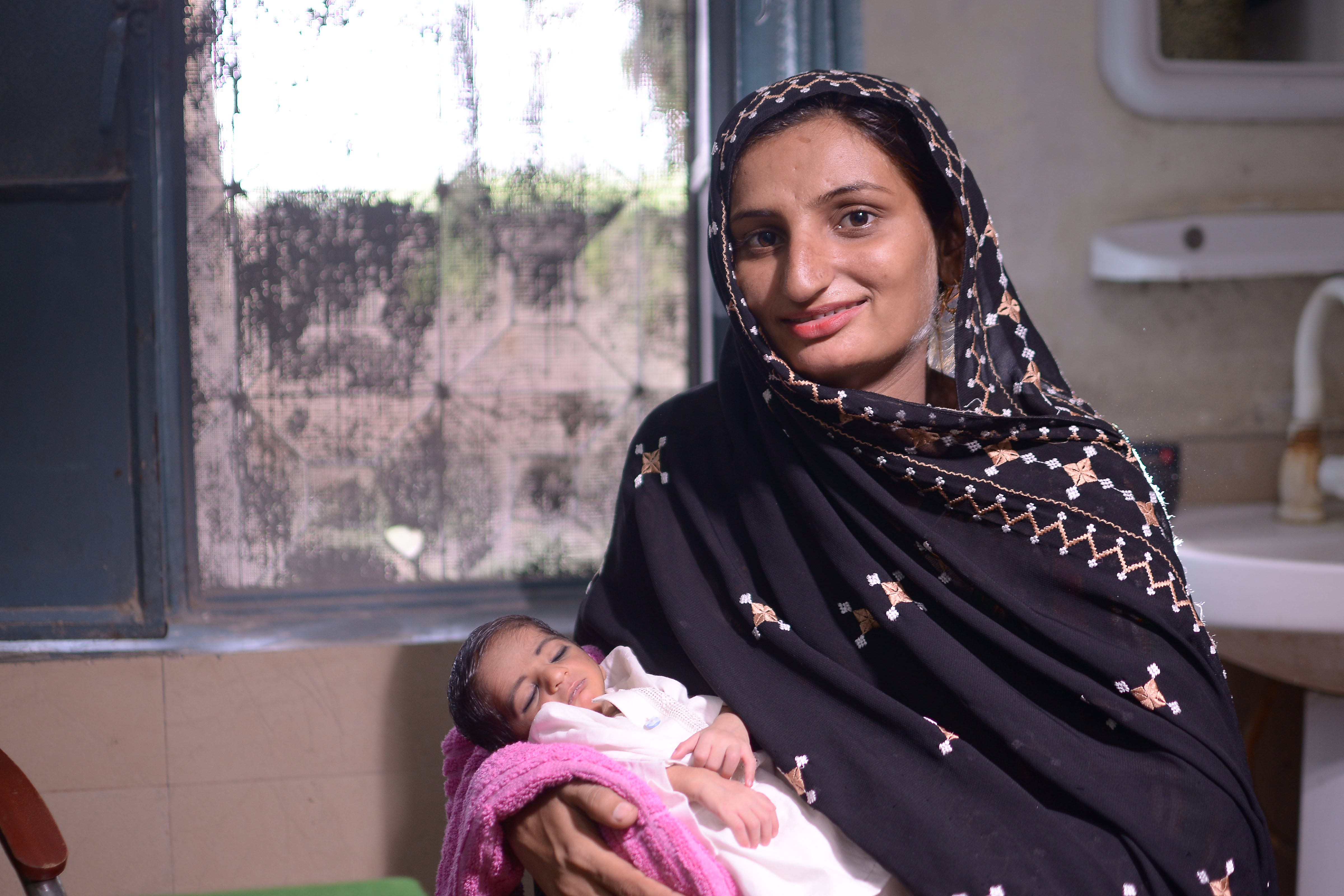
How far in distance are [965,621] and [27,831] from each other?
3.45 feet

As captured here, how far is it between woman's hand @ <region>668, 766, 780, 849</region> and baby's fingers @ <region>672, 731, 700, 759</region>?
24mm

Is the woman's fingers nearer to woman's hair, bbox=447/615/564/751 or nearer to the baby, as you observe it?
the baby

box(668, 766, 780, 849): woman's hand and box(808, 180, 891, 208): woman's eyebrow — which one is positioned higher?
box(808, 180, 891, 208): woman's eyebrow

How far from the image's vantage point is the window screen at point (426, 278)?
1.60 metres

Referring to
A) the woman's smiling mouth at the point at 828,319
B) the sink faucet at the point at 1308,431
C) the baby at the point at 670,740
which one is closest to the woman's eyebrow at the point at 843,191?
the woman's smiling mouth at the point at 828,319

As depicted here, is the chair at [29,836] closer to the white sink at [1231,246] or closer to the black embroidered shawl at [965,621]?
the black embroidered shawl at [965,621]

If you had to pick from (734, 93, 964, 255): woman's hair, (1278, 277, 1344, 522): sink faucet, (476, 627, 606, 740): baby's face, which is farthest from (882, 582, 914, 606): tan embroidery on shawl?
(1278, 277, 1344, 522): sink faucet

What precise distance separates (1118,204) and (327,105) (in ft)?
4.91

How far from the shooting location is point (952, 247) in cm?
104

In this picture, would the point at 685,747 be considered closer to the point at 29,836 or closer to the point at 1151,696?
the point at 1151,696

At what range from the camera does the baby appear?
2.68 ft

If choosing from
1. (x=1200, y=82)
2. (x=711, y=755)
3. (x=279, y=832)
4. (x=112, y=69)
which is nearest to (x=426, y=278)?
(x=112, y=69)

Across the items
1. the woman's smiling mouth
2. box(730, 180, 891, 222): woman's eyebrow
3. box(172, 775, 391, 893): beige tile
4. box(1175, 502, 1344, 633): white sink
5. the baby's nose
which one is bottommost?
box(172, 775, 391, 893): beige tile

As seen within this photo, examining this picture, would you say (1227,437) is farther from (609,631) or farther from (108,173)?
(108,173)
